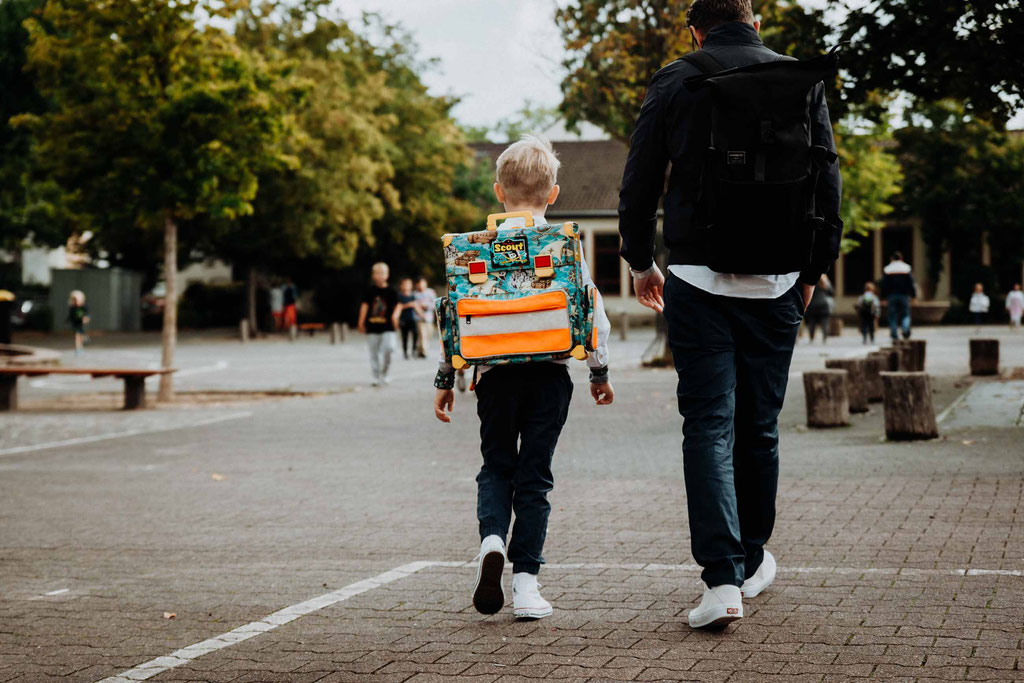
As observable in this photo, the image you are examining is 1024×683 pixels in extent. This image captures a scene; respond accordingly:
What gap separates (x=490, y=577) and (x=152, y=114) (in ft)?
46.2

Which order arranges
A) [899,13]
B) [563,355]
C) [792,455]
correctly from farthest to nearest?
[899,13]
[792,455]
[563,355]

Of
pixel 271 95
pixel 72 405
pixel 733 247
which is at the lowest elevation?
pixel 72 405

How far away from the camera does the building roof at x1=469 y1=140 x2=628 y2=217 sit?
55.4 m

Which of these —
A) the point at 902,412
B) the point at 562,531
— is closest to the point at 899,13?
the point at 902,412

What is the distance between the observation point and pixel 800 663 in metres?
3.81

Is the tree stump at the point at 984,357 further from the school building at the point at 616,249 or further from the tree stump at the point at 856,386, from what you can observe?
the school building at the point at 616,249

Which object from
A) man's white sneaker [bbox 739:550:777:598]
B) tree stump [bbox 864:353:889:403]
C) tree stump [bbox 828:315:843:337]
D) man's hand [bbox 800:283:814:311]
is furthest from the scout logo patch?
tree stump [bbox 828:315:843:337]

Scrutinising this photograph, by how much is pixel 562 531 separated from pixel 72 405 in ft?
41.6

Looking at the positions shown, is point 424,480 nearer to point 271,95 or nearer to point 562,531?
point 562,531

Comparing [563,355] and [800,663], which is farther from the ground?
[563,355]

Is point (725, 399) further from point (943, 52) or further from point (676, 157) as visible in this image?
point (943, 52)

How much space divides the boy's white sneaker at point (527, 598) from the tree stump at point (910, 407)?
639 cm

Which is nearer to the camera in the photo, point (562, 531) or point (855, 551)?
point (855, 551)

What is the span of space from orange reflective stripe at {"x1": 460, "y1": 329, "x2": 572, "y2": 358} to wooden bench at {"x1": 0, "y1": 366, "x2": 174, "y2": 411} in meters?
12.9
